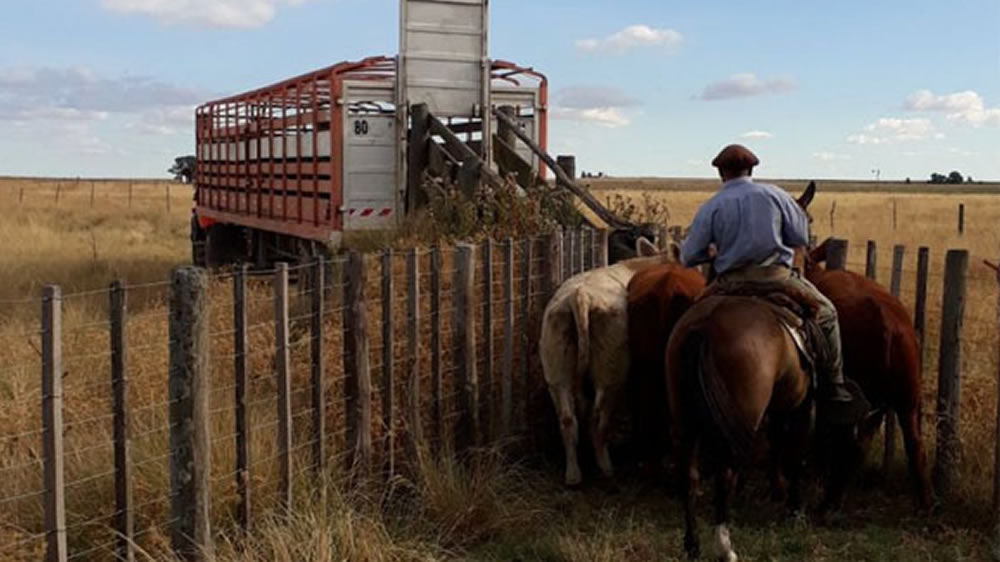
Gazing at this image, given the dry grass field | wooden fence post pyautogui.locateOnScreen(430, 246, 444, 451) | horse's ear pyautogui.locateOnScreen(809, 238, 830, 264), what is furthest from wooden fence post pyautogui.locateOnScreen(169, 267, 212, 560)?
horse's ear pyautogui.locateOnScreen(809, 238, 830, 264)

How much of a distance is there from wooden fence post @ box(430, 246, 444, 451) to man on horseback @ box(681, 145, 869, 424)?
1.72 m

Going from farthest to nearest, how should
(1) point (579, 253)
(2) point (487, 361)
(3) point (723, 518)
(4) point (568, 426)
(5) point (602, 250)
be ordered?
1. (5) point (602, 250)
2. (1) point (579, 253)
3. (2) point (487, 361)
4. (4) point (568, 426)
5. (3) point (723, 518)

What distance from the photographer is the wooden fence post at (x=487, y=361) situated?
26.1ft

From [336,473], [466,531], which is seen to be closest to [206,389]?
[336,473]

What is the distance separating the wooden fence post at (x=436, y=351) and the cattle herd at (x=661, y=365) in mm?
841

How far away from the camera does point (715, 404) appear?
5895mm

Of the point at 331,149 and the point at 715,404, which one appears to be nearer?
the point at 715,404

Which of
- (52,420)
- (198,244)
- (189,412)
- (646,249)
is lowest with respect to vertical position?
(198,244)

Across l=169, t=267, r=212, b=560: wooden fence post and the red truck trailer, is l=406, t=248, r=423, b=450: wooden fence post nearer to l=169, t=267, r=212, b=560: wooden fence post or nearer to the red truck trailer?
l=169, t=267, r=212, b=560: wooden fence post

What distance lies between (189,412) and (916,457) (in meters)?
4.46

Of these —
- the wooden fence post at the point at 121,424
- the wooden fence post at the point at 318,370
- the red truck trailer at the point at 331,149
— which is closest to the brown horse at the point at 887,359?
the wooden fence post at the point at 318,370

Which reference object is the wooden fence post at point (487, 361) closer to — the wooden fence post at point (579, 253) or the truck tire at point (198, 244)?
the wooden fence post at point (579, 253)

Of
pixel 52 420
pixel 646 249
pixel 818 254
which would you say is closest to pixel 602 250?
pixel 646 249

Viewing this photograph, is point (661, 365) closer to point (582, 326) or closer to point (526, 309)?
point (582, 326)
